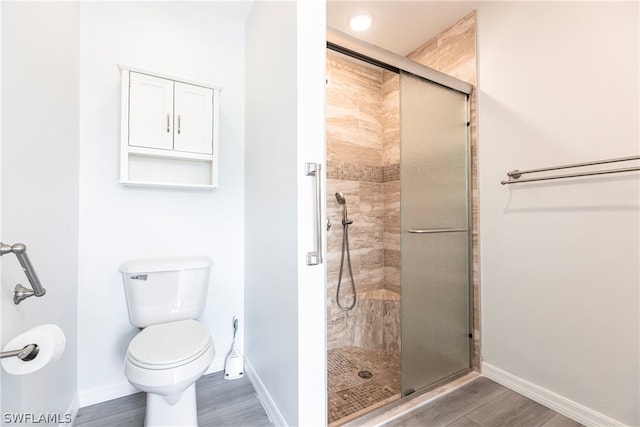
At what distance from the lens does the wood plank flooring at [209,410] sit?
4.60 feet

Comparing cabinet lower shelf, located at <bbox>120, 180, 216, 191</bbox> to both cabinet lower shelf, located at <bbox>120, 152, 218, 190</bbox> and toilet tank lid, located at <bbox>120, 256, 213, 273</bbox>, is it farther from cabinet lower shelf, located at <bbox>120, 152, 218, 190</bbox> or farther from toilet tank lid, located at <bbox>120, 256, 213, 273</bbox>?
toilet tank lid, located at <bbox>120, 256, 213, 273</bbox>

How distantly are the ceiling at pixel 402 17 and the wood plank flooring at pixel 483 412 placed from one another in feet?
8.44

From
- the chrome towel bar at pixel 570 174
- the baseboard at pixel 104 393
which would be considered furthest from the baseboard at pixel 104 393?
the chrome towel bar at pixel 570 174

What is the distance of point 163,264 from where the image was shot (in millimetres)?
1527

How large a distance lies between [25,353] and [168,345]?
0.51 metres

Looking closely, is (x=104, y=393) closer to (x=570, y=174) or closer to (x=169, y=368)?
(x=169, y=368)

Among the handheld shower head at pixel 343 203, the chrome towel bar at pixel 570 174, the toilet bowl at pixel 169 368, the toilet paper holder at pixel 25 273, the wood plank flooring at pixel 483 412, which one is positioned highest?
the chrome towel bar at pixel 570 174

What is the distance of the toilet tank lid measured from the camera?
1.48m

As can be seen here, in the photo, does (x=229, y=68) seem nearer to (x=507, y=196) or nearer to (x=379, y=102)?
(x=379, y=102)

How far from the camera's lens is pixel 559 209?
4.98 feet

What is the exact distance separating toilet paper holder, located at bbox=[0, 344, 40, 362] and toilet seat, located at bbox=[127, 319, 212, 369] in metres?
0.37

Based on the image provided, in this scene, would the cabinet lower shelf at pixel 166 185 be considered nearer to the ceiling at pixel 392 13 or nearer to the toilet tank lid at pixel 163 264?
the toilet tank lid at pixel 163 264

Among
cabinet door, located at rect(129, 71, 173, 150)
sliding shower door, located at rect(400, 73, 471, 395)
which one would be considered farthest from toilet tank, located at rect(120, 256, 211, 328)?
sliding shower door, located at rect(400, 73, 471, 395)

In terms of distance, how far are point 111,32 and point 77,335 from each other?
1.77 m
